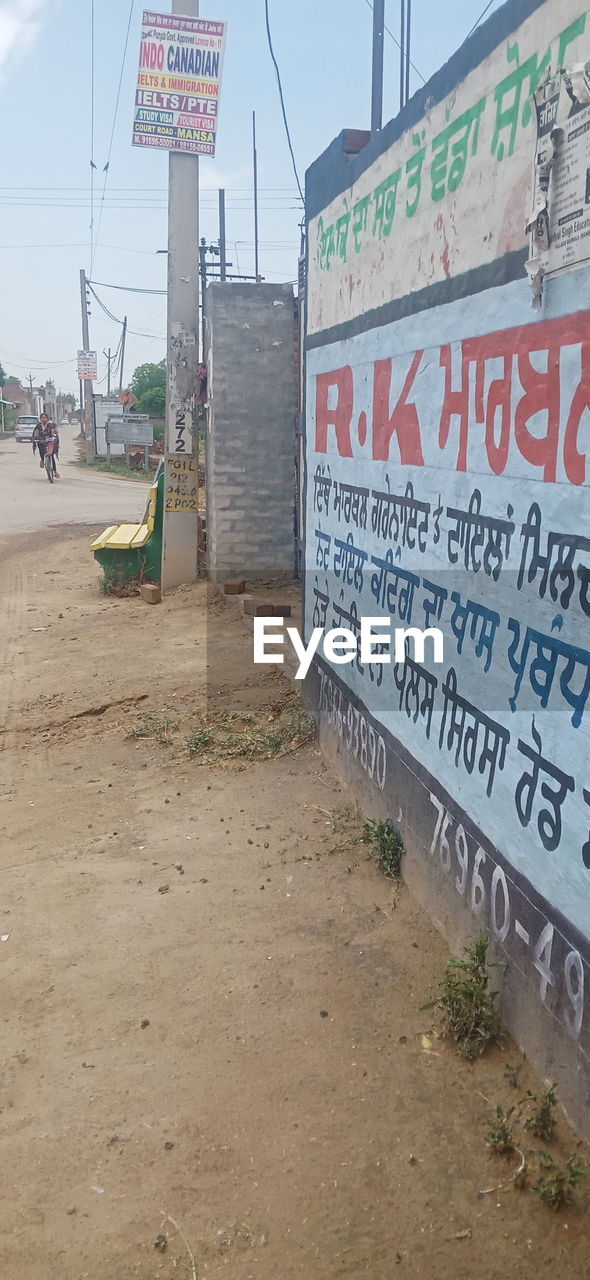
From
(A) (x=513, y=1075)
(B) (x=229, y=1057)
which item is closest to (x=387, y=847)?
(B) (x=229, y=1057)

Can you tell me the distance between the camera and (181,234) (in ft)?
30.3

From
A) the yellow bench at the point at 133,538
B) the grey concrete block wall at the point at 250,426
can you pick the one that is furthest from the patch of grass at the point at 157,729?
the yellow bench at the point at 133,538

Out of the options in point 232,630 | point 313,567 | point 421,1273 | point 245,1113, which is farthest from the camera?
point 232,630

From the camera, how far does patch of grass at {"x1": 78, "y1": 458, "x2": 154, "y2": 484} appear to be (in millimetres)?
27125

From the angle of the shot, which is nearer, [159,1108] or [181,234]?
[159,1108]

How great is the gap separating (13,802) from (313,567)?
2.06 meters

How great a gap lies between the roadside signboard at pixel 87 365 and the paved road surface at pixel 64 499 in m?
6.41

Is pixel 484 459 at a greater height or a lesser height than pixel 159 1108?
greater

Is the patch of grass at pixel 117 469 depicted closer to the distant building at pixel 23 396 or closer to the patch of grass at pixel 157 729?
the patch of grass at pixel 157 729

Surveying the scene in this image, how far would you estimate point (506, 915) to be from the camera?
2.79 meters

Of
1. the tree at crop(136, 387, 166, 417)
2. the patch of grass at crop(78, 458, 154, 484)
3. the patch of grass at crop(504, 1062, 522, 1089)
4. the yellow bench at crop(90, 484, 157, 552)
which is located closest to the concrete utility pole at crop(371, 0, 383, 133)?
the yellow bench at crop(90, 484, 157, 552)

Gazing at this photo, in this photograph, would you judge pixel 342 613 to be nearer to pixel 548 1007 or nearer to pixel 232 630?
pixel 548 1007

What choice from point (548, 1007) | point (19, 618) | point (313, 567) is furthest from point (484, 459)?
point (19, 618)

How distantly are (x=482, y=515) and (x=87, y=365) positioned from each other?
34.3 m
